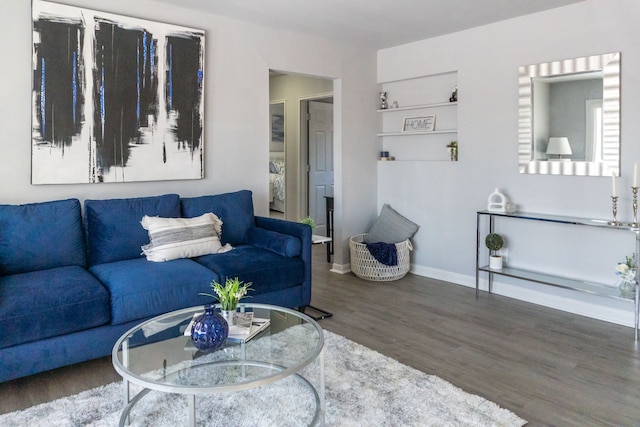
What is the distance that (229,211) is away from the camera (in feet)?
12.6

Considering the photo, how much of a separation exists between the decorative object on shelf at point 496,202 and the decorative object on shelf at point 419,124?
1.07 meters

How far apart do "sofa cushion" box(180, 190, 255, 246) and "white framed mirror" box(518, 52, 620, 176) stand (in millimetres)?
2424

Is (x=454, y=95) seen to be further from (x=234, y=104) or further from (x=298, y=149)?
(x=298, y=149)

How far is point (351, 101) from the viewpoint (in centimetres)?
511

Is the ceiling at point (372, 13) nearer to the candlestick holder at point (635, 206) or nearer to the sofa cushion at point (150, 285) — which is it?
the candlestick holder at point (635, 206)

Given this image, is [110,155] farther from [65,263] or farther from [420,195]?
[420,195]

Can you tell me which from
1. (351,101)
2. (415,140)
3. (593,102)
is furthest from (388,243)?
(593,102)

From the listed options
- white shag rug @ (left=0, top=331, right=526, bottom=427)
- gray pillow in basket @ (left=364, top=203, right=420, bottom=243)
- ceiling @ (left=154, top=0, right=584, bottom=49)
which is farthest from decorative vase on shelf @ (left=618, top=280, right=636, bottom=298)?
ceiling @ (left=154, top=0, right=584, bottom=49)

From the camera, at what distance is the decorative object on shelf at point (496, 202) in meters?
4.20

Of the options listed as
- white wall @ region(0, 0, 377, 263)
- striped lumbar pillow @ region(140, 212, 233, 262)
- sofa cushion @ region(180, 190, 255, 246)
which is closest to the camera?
white wall @ region(0, 0, 377, 263)

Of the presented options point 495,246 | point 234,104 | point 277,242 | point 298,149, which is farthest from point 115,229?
point 298,149

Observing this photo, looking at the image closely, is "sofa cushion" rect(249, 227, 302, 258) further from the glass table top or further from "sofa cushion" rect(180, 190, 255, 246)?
the glass table top

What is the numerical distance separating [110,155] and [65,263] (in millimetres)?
898

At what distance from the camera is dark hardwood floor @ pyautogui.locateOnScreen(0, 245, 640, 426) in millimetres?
2414
